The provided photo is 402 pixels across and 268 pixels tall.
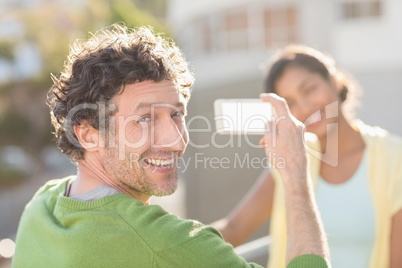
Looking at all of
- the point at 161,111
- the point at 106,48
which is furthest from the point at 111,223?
the point at 106,48

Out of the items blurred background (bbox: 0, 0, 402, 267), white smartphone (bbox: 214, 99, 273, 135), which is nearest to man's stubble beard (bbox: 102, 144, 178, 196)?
white smartphone (bbox: 214, 99, 273, 135)

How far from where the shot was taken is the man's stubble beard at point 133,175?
2062 mm

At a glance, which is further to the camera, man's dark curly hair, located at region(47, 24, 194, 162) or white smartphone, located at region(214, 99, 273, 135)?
white smartphone, located at region(214, 99, 273, 135)

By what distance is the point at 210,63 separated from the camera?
19.8 meters

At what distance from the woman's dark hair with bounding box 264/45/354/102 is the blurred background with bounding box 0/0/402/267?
535 centimetres

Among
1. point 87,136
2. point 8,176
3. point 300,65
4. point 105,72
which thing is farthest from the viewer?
point 8,176

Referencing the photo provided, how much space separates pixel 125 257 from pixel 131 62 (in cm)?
65

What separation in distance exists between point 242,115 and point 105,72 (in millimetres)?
606

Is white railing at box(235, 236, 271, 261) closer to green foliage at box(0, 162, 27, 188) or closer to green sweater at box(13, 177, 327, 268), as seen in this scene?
green sweater at box(13, 177, 327, 268)

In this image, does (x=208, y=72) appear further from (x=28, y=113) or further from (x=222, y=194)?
(x=28, y=113)

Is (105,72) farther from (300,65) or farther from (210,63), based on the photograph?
(210,63)

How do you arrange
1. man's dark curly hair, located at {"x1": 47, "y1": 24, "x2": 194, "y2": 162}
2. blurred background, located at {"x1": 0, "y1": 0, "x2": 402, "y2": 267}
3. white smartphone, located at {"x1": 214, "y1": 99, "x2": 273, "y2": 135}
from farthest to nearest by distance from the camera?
blurred background, located at {"x1": 0, "y1": 0, "x2": 402, "y2": 267} < white smartphone, located at {"x1": 214, "y1": 99, "x2": 273, "y2": 135} < man's dark curly hair, located at {"x1": 47, "y1": 24, "x2": 194, "y2": 162}

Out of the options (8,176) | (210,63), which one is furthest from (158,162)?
(8,176)

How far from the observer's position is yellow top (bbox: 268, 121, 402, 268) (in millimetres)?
2984
